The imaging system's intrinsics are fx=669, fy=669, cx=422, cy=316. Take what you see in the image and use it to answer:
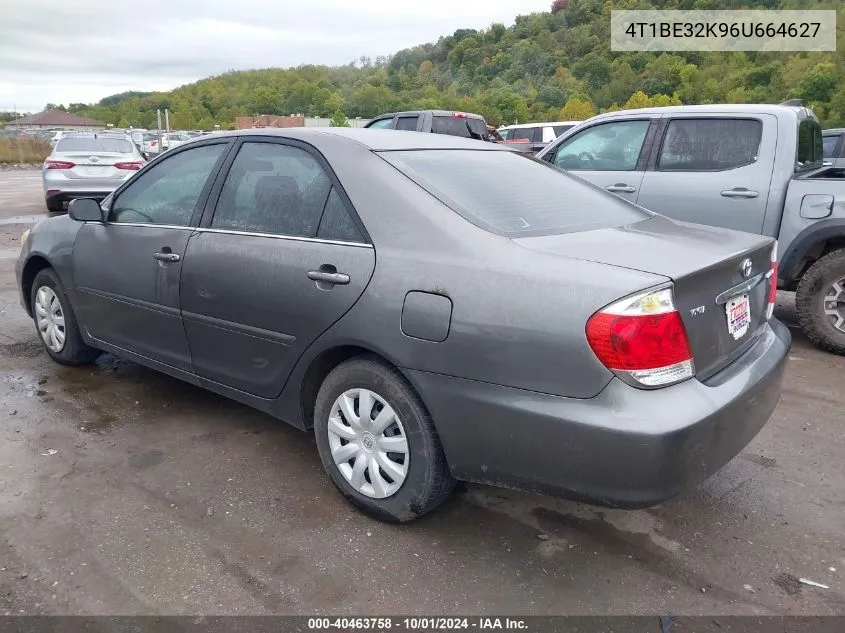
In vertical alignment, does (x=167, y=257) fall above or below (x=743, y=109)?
below

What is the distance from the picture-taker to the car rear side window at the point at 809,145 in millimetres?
5281

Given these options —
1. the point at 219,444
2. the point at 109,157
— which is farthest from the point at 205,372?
the point at 109,157

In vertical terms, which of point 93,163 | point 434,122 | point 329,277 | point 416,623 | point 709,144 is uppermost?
point 434,122

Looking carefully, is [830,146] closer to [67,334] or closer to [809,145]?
[809,145]

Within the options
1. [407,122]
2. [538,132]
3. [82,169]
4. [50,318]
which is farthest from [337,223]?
[538,132]

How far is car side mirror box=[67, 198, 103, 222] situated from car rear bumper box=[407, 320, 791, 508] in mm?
2523


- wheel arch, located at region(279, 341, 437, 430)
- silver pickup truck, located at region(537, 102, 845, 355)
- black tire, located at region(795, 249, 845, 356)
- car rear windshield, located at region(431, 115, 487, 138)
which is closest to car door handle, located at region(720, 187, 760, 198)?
silver pickup truck, located at region(537, 102, 845, 355)

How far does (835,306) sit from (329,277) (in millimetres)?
4110

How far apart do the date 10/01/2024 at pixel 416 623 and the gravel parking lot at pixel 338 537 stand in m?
0.05

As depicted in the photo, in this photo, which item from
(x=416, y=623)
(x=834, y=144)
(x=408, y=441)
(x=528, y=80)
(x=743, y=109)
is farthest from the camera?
(x=528, y=80)

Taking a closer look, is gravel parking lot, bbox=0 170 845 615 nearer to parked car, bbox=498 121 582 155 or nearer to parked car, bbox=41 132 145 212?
parked car, bbox=41 132 145 212

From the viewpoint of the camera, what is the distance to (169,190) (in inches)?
146

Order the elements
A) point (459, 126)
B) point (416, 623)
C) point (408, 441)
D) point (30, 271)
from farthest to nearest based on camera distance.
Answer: point (459, 126), point (30, 271), point (408, 441), point (416, 623)

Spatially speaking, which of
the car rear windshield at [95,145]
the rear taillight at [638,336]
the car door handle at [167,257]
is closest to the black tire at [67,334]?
the car door handle at [167,257]
